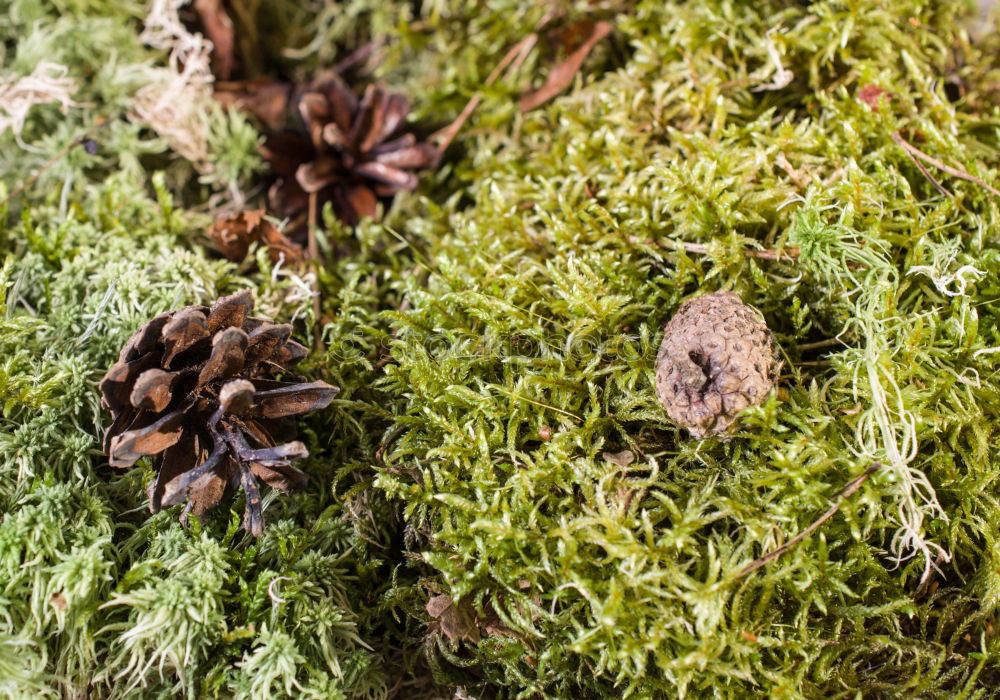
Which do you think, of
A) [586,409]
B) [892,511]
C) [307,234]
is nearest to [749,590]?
[892,511]

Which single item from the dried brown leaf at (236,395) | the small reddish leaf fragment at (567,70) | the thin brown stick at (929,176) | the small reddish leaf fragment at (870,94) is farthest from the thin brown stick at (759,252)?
the dried brown leaf at (236,395)

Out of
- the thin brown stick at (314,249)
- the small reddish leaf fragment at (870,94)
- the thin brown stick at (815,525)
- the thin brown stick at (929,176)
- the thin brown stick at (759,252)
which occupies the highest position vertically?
the small reddish leaf fragment at (870,94)

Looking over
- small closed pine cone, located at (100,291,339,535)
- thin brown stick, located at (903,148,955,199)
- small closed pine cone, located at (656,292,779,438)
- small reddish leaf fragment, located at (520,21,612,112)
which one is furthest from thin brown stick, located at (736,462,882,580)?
small reddish leaf fragment, located at (520,21,612,112)

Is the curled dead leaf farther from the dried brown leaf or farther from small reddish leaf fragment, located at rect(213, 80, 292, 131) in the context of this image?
the dried brown leaf

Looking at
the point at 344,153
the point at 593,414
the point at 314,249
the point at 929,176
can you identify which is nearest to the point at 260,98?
the point at 344,153

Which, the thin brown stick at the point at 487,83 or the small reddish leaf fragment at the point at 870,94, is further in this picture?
the thin brown stick at the point at 487,83

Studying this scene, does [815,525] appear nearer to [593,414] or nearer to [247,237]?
[593,414]

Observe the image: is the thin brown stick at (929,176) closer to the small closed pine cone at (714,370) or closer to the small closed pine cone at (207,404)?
the small closed pine cone at (714,370)
